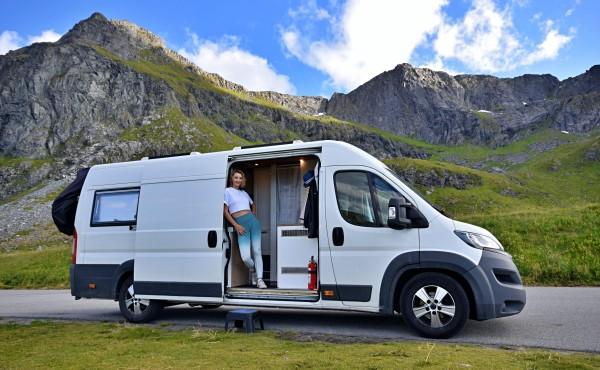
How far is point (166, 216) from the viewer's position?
9.45 meters

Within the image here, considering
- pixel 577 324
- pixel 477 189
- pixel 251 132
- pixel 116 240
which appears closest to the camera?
pixel 577 324

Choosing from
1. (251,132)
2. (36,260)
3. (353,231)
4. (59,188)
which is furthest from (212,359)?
(251,132)

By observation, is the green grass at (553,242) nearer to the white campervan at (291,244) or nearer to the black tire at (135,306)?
the white campervan at (291,244)

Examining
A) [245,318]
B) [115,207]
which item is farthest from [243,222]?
[115,207]

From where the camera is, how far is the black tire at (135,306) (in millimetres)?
9562

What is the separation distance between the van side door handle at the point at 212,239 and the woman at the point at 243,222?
383mm

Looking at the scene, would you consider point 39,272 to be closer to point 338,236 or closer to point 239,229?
point 239,229

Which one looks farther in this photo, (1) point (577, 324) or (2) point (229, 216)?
(2) point (229, 216)

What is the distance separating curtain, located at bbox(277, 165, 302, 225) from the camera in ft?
34.9

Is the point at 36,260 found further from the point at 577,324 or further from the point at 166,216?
the point at 577,324

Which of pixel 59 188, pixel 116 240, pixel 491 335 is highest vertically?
pixel 59 188

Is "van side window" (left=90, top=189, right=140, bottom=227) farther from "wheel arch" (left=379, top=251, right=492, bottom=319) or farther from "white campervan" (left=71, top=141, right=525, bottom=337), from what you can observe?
"wheel arch" (left=379, top=251, right=492, bottom=319)

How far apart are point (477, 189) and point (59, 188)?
406ft

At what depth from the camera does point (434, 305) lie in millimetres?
7051
